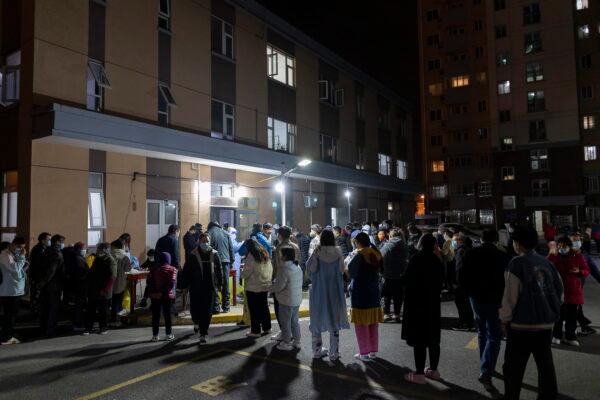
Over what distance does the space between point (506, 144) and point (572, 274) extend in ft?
138

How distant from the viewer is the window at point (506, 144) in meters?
45.2

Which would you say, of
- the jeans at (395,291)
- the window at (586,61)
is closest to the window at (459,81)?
the window at (586,61)

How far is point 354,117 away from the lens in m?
27.6

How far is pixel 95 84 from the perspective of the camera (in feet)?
44.2

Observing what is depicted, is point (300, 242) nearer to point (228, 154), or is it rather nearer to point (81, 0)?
point (228, 154)

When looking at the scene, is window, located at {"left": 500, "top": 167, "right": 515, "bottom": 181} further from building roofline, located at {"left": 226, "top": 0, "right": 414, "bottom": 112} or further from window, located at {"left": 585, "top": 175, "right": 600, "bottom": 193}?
building roofline, located at {"left": 226, "top": 0, "right": 414, "bottom": 112}

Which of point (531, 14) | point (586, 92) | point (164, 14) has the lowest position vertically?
point (164, 14)

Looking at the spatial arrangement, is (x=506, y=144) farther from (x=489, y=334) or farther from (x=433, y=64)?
(x=489, y=334)

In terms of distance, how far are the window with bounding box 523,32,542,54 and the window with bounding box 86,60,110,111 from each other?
143 feet

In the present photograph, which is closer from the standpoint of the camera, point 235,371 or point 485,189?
point 235,371

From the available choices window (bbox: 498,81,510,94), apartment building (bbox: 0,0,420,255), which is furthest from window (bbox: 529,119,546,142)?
apartment building (bbox: 0,0,420,255)

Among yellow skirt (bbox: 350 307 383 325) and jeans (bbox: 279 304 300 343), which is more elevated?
yellow skirt (bbox: 350 307 383 325)

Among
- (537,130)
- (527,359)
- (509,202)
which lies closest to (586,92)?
(537,130)

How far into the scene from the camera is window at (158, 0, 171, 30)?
15880 mm
